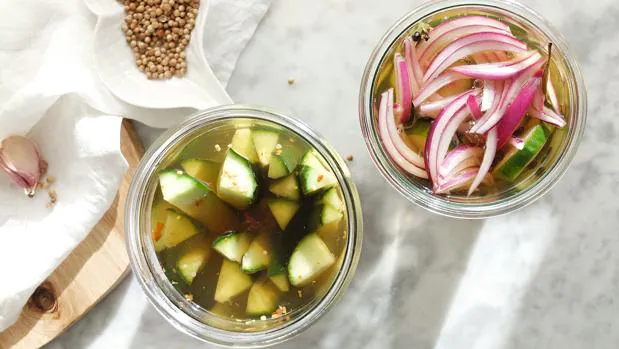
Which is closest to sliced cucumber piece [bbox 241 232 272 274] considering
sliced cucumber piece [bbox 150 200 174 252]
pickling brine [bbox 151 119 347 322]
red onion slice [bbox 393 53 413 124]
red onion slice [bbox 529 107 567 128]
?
pickling brine [bbox 151 119 347 322]

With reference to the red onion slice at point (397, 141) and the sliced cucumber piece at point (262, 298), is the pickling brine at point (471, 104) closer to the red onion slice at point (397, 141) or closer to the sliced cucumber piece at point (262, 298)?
the red onion slice at point (397, 141)

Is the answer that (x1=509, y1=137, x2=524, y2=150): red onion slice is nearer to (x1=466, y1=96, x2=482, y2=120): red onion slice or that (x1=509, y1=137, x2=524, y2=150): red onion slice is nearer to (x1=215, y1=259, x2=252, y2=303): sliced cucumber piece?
(x1=466, y1=96, x2=482, y2=120): red onion slice

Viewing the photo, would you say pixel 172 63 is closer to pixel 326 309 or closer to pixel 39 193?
pixel 39 193

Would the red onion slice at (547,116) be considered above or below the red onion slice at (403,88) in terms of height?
above

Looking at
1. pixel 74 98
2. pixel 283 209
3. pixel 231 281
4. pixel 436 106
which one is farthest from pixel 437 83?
pixel 74 98

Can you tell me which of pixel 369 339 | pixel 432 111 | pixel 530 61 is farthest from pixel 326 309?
pixel 530 61

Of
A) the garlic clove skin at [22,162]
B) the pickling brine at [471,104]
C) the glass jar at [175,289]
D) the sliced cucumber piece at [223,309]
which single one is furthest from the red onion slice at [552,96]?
the garlic clove skin at [22,162]
